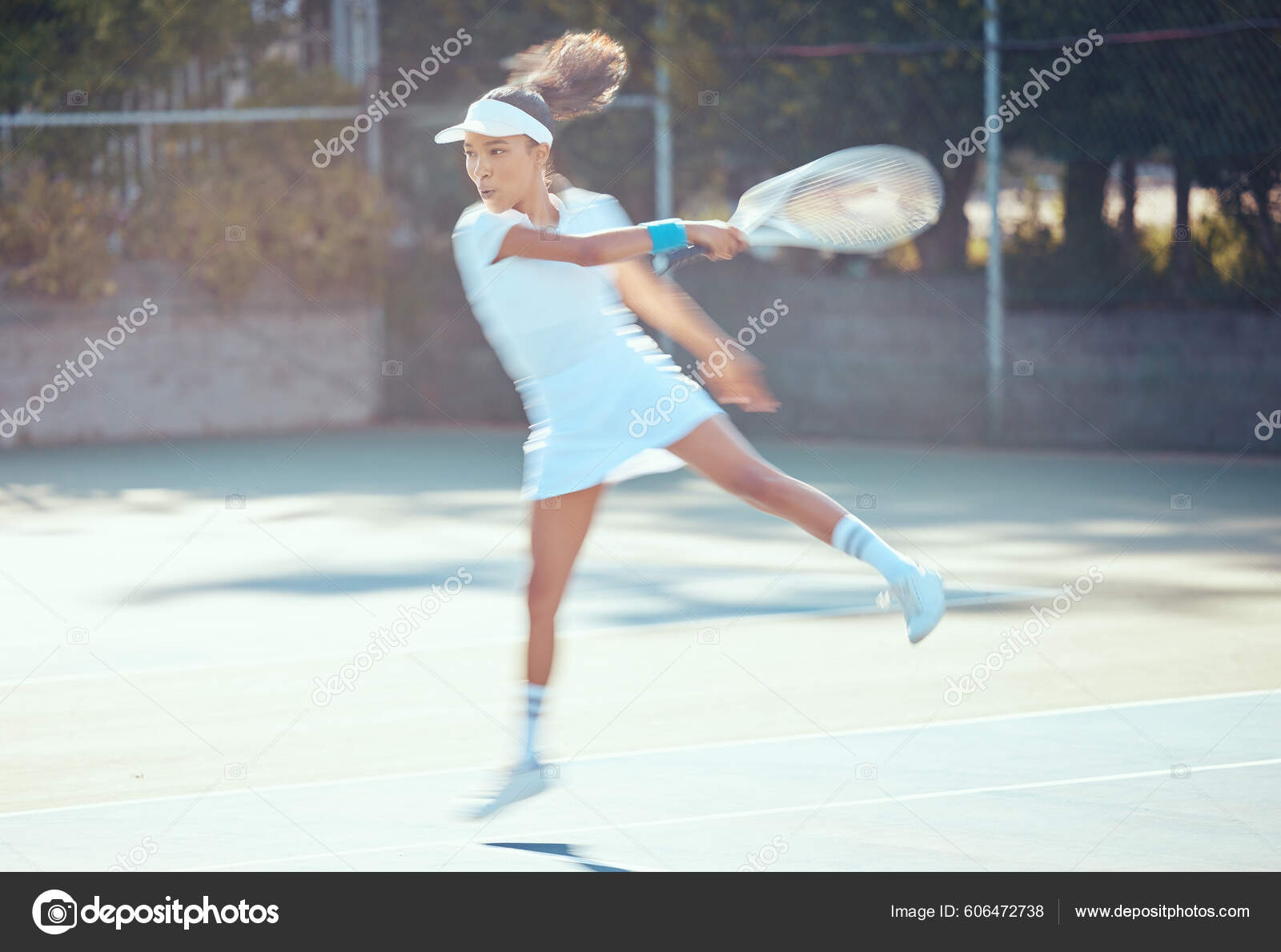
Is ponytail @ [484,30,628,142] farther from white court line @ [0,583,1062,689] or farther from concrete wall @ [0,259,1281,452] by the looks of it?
concrete wall @ [0,259,1281,452]

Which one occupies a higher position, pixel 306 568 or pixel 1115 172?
pixel 1115 172

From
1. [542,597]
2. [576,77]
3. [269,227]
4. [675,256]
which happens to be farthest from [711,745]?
[269,227]

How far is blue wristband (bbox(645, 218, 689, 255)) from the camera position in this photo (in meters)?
5.25

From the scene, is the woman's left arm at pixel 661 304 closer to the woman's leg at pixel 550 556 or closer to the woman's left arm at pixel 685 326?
the woman's left arm at pixel 685 326

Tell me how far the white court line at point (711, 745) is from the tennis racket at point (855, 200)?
1453mm

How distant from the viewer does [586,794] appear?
220 inches

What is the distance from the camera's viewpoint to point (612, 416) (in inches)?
213

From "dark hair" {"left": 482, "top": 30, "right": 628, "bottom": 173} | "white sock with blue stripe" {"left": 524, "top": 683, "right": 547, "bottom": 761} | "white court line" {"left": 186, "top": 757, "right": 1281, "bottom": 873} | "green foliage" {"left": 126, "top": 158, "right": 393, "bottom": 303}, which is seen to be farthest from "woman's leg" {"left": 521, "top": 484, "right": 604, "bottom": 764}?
"green foliage" {"left": 126, "top": 158, "right": 393, "bottom": 303}

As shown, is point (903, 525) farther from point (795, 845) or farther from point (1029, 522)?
point (795, 845)

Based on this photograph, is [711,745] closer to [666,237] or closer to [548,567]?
[548,567]

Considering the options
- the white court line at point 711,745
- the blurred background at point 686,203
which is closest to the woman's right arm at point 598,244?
the white court line at point 711,745
